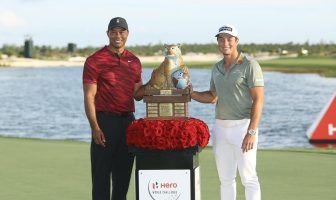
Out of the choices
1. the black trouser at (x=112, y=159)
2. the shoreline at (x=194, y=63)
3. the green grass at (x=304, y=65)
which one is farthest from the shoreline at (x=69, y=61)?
the black trouser at (x=112, y=159)

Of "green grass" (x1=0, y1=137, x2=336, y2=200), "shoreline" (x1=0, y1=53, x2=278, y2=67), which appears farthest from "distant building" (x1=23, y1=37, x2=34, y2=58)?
"green grass" (x1=0, y1=137, x2=336, y2=200)

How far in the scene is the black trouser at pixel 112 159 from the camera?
281 inches

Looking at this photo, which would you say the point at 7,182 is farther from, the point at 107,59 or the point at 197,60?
the point at 197,60

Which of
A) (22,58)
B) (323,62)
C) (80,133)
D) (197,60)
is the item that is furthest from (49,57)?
(80,133)

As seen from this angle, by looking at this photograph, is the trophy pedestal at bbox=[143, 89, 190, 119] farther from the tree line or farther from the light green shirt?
the tree line

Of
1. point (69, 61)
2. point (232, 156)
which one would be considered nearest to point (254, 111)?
point (232, 156)

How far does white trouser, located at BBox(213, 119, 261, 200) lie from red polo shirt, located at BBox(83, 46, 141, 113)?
0.74 metres

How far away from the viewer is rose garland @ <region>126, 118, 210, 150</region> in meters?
6.70

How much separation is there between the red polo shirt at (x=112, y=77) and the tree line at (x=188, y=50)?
104 meters

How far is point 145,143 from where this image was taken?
6.78m

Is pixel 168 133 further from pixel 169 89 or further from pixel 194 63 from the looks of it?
pixel 194 63

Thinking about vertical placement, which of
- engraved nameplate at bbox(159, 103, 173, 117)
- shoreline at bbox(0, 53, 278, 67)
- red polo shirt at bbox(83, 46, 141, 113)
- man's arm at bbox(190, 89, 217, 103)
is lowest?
shoreline at bbox(0, 53, 278, 67)

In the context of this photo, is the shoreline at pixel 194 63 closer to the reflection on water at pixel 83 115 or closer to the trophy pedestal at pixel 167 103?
the reflection on water at pixel 83 115

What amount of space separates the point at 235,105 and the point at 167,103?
0.53m
